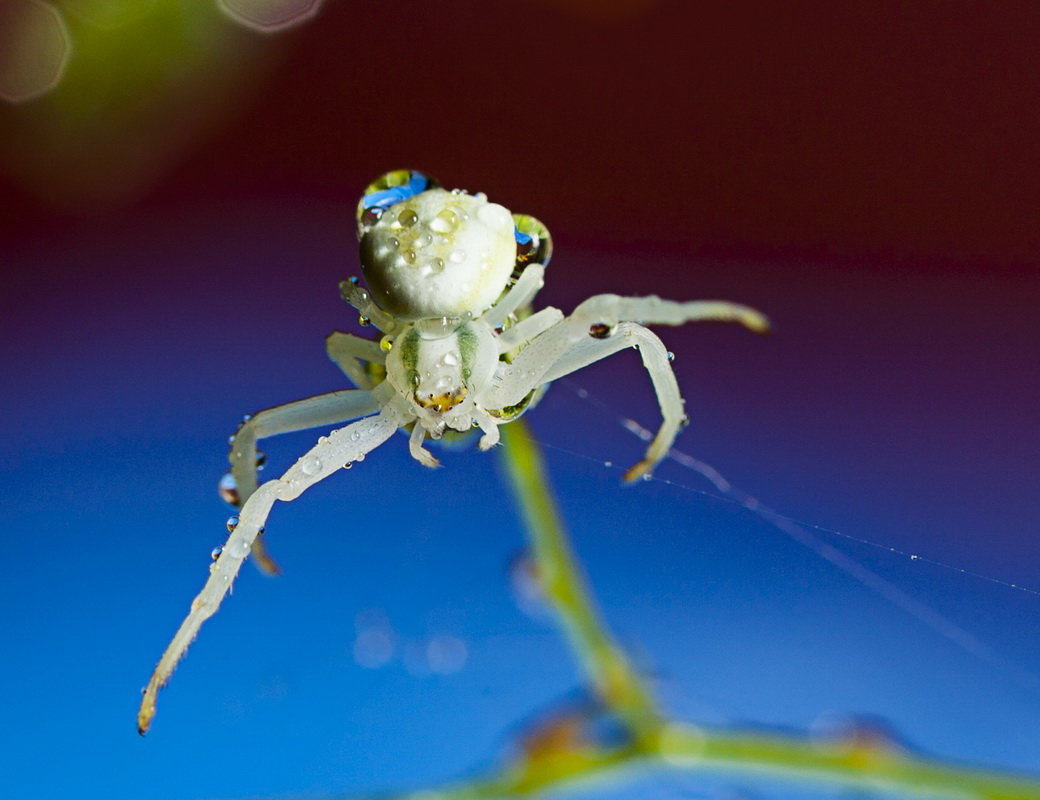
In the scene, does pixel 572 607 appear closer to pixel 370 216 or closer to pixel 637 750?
pixel 637 750

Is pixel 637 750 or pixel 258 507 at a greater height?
pixel 258 507

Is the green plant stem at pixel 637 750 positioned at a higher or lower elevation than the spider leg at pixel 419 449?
lower

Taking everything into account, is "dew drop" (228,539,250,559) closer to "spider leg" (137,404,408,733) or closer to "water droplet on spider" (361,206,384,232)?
"spider leg" (137,404,408,733)

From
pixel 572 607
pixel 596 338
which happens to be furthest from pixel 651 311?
pixel 572 607

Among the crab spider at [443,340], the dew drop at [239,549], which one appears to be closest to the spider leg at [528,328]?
A: the crab spider at [443,340]

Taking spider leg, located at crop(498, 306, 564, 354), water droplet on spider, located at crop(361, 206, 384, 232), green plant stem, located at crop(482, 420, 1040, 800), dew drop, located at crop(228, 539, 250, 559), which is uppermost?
water droplet on spider, located at crop(361, 206, 384, 232)

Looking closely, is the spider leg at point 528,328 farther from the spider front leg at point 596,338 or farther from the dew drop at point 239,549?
the dew drop at point 239,549

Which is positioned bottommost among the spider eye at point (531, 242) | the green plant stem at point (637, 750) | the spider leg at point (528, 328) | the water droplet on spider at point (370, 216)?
the green plant stem at point (637, 750)

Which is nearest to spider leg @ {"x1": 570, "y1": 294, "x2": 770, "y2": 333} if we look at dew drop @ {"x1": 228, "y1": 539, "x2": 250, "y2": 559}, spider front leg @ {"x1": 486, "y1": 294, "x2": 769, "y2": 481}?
spider front leg @ {"x1": 486, "y1": 294, "x2": 769, "y2": 481}
